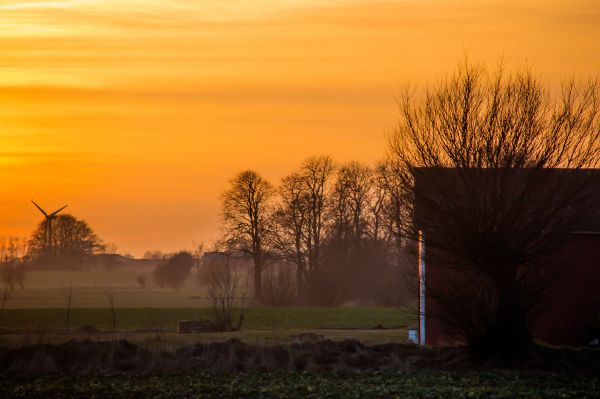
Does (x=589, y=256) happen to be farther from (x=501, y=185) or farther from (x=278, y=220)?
(x=278, y=220)

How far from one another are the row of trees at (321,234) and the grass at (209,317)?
11.3 meters

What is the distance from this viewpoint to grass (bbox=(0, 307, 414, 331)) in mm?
52250

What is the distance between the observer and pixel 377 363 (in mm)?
30188

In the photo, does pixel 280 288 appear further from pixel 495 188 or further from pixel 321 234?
pixel 495 188

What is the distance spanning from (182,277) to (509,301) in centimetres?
9140

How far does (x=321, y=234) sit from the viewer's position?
81.3 meters

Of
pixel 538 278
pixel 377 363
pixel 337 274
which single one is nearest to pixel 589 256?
pixel 538 278

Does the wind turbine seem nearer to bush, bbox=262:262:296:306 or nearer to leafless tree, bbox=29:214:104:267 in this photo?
leafless tree, bbox=29:214:104:267

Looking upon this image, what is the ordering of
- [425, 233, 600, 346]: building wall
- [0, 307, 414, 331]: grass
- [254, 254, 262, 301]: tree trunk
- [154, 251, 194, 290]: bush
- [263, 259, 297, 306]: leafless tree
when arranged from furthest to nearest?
[154, 251, 194, 290]: bush → [254, 254, 262, 301]: tree trunk → [263, 259, 297, 306]: leafless tree → [0, 307, 414, 331]: grass → [425, 233, 600, 346]: building wall

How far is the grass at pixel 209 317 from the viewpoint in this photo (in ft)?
171

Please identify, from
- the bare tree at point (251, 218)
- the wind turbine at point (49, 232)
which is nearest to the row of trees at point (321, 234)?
the bare tree at point (251, 218)

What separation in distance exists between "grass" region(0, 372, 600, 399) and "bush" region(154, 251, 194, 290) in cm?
9188

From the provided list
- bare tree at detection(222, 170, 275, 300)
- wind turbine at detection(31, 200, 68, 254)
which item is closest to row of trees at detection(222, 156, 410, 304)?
bare tree at detection(222, 170, 275, 300)

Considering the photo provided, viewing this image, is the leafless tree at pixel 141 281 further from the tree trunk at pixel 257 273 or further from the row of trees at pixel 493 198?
the row of trees at pixel 493 198
